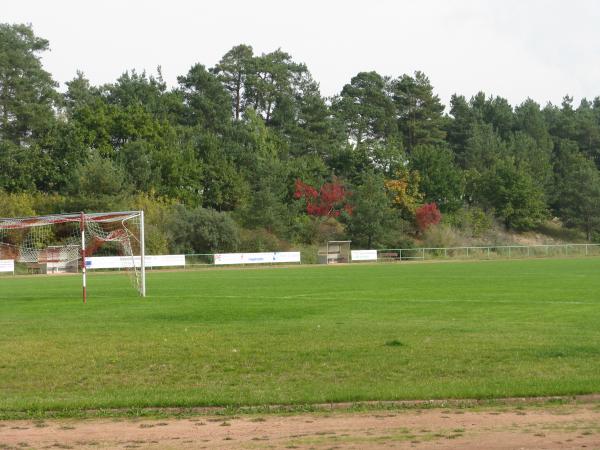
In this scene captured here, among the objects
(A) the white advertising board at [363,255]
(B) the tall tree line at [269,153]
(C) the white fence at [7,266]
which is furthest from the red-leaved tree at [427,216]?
(C) the white fence at [7,266]

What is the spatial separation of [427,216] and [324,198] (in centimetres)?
1232

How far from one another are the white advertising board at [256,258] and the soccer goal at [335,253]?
3.92 meters

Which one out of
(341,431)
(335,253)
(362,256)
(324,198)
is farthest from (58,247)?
→ (341,431)

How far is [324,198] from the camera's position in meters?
95.6

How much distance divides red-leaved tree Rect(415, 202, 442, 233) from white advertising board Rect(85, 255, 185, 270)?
36.1 meters

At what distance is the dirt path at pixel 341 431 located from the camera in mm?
8617

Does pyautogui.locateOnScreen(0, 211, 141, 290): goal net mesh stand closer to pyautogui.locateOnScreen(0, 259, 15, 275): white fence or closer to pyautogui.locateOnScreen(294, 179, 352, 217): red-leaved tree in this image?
pyautogui.locateOnScreen(0, 259, 15, 275): white fence

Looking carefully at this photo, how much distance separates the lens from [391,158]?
10550 cm

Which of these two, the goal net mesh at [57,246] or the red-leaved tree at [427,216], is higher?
the red-leaved tree at [427,216]

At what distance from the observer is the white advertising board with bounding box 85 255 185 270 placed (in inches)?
2439

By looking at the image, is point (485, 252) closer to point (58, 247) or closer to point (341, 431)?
point (58, 247)

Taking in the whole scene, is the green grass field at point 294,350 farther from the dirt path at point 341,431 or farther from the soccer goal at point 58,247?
the soccer goal at point 58,247

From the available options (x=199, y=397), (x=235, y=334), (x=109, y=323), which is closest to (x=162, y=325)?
(x=109, y=323)

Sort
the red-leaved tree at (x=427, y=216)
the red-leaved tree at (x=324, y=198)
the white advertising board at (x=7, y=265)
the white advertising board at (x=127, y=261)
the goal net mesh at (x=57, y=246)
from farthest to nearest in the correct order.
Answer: the red-leaved tree at (x=427, y=216)
the red-leaved tree at (x=324, y=198)
the white advertising board at (x=127, y=261)
the white advertising board at (x=7, y=265)
the goal net mesh at (x=57, y=246)
